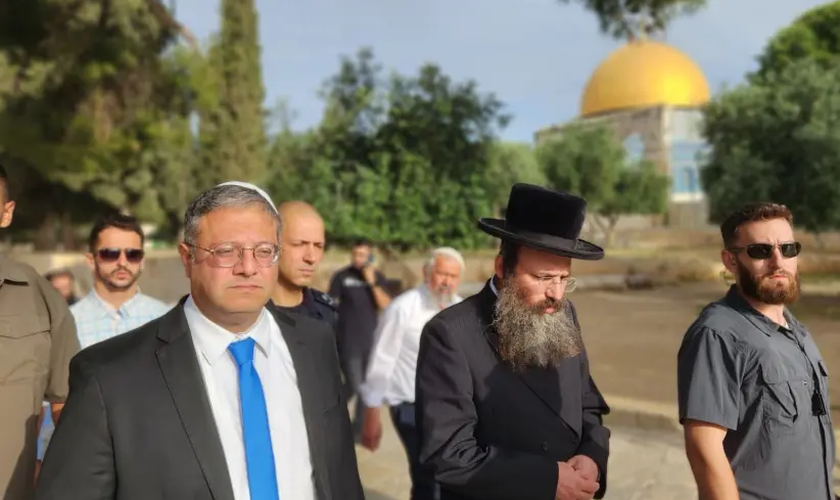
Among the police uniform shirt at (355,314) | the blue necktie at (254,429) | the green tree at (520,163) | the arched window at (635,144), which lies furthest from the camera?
the arched window at (635,144)

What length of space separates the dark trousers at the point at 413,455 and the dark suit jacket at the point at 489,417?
55.8 inches

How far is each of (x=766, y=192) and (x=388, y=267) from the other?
28.2ft

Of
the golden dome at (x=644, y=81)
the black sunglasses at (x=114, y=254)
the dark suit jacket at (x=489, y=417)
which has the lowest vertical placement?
the dark suit jacket at (x=489, y=417)

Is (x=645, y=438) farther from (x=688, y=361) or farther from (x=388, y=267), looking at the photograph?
(x=388, y=267)

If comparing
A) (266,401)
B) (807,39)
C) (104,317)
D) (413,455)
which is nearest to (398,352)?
(413,455)

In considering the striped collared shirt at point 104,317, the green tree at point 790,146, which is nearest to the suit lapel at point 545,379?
the striped collared shirt at point 104,317

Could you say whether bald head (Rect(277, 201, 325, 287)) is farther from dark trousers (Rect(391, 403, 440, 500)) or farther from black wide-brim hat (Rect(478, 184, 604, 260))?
black wide-brim hat (Rect(478, 184, 604, 260))

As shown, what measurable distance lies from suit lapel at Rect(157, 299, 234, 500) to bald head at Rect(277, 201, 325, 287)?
6.32ft

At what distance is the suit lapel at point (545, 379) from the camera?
2533 millimetres

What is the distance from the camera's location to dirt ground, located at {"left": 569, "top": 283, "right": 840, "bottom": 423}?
9734 mm

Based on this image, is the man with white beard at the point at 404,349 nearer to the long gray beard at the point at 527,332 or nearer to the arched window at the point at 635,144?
the long gray beard at the point at 527,332

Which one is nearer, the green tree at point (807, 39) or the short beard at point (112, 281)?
the short beard at point (112, 281)

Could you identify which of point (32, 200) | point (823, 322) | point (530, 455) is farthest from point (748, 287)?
point (32, 200)

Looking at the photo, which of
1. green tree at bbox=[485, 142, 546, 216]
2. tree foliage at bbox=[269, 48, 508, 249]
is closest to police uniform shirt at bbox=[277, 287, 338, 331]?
tree foliage at bbox=[269, 48, 508, 249]
